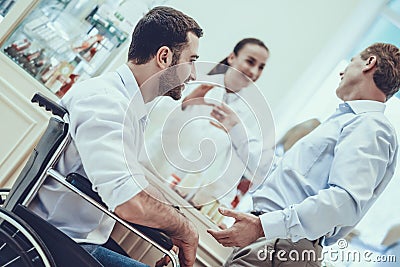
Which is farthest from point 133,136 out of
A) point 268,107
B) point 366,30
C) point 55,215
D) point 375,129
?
point 366,30

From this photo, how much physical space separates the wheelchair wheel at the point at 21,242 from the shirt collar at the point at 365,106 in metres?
1.00

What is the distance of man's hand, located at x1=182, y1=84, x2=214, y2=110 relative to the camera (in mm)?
1776

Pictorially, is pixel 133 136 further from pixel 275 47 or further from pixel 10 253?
pixel 275 47

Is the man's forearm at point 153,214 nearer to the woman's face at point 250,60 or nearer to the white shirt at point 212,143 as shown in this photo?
the white shirt at point 212,143

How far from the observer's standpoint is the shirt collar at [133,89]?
125cm

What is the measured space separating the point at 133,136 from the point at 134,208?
0.20 metres

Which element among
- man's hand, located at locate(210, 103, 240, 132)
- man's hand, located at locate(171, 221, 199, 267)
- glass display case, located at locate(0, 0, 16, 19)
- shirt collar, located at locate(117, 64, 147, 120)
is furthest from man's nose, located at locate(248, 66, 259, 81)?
glass display case, located at locate(0, 0, 16, 19)

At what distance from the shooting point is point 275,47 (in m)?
2.06

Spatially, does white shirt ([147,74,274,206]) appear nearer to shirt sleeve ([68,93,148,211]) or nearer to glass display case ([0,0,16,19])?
shirt sleeve ([68,93,148,211])

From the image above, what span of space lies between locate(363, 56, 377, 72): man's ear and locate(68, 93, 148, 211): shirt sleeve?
84 centimetres

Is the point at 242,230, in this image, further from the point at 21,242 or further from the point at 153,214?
the point at 21,242

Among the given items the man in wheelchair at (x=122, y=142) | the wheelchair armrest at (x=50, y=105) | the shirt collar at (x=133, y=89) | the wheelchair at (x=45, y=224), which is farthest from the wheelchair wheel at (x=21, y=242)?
the shirt collar at (x=133, y=89)

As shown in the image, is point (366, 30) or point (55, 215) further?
point (366, 30)

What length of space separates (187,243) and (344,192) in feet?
1.51
